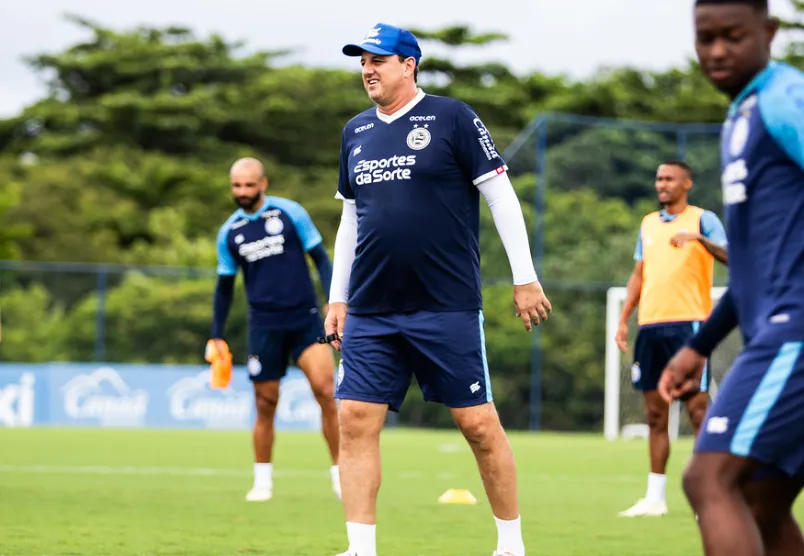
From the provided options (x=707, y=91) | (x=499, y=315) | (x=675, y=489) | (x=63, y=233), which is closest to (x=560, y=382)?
(x=499, y=315)

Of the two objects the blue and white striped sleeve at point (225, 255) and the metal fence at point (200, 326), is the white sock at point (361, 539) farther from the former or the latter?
the metal fence at point (200, 326)

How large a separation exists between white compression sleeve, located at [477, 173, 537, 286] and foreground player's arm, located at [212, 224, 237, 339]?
4911mm

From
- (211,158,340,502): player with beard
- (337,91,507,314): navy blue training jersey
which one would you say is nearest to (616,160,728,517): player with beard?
(211,158,340,502): player with beard

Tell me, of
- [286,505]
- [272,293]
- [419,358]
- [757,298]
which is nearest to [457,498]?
[286,505]

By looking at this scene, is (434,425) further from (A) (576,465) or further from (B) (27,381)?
(A) (576,465)

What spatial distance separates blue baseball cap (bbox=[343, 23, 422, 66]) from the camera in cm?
641

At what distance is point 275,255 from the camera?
1098 cm

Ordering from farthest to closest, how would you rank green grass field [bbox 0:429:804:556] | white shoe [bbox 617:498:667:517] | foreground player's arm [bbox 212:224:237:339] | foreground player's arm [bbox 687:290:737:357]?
foreground player's arm [bbox 212:224:237:339] < white shoe [bbox 617:498:667:517] < green grass field [bbox 0:429:804:556] < foreground player's arm [bbox 687:290:737:357]

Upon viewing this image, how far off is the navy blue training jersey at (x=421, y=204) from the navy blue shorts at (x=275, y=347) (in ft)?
14.9

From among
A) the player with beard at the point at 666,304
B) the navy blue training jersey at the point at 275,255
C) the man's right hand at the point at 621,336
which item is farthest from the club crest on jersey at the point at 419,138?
the man's right hand at the point at 621,336

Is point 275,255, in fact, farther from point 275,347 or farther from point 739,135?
point 739,135

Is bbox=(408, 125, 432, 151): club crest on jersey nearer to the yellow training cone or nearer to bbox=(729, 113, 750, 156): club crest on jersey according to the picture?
bbox=(729, 113, 750, 156): club crest on jersey

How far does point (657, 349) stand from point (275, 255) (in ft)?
9.68

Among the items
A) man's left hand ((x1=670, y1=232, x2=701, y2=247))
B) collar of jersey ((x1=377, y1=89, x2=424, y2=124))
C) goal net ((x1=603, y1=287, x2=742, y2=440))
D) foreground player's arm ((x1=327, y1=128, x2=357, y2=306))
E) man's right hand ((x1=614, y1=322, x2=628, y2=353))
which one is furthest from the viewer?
goal net ((x1=603, y1=287, x2=742, y2=440))
